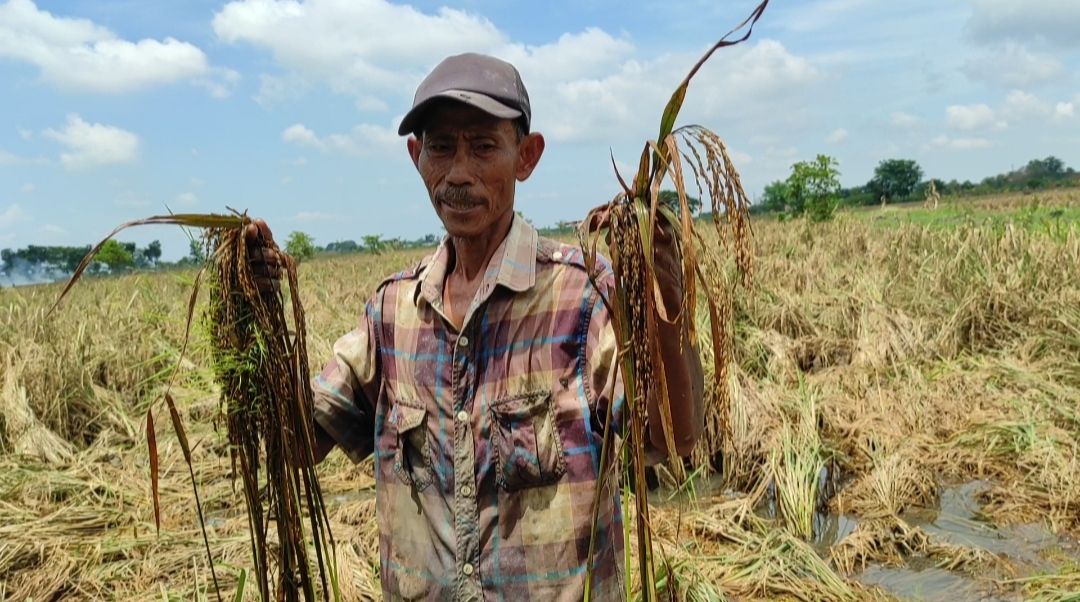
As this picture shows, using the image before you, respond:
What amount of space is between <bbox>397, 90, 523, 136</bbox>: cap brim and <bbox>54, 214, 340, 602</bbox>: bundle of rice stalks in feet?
1.26

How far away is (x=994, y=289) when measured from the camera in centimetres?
584

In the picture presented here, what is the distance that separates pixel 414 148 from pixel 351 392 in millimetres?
570

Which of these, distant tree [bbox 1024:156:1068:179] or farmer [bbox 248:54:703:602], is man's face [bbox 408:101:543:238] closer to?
farmer [bbox 248:54:703:602]

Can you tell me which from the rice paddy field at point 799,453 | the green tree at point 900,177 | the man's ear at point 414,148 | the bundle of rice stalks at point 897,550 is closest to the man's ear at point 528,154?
the man's ear at point 414,148

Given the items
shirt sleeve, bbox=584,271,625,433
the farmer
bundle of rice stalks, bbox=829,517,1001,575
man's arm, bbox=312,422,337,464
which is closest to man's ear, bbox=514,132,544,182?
the farmer

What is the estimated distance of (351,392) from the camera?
1731 millimetres

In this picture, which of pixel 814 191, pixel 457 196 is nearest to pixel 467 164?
pixel 457 196

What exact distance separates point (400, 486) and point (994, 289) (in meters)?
5.68

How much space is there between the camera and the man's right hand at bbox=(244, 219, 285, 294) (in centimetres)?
139

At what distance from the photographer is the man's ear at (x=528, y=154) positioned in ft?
5.38

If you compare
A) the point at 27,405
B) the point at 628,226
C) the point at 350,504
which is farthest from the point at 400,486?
the point at 27,405

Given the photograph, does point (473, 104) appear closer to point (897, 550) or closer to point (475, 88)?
point (475, 88)

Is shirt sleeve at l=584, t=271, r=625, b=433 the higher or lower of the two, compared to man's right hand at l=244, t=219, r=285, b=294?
lower

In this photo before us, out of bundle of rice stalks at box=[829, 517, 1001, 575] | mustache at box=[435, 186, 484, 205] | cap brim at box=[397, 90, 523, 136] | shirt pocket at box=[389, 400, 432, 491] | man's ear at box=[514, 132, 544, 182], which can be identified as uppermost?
cap brim at box=[397, 90, 523, 136]
